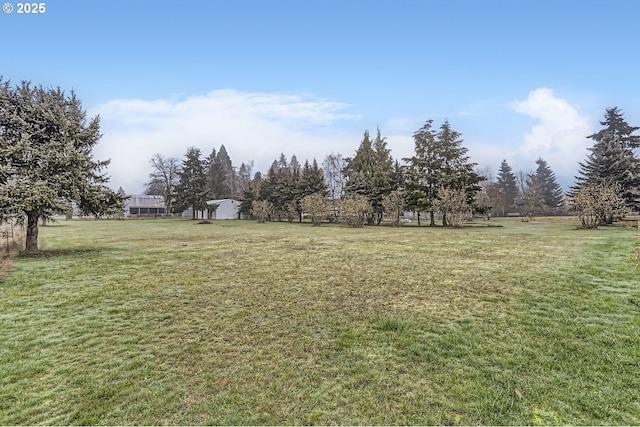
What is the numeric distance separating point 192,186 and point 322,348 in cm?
4326

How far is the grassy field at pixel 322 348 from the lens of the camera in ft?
9.60

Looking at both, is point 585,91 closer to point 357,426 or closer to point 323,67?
point 323,67

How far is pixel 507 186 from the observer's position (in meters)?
A: 61.2

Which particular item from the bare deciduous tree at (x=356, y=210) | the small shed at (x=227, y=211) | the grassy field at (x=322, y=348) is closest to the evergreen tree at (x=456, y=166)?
the bare deciduous tree at (x=356, y=210)

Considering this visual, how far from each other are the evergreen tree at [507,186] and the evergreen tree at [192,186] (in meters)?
53.5

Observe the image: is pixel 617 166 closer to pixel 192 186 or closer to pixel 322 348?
pixel 322 348

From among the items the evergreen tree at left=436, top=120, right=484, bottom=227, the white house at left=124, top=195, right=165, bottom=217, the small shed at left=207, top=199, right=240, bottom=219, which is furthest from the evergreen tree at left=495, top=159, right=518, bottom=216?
the white house at left=124, top=195, right=165, bottom=217

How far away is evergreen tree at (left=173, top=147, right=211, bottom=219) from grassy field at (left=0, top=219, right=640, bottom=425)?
34.0 m

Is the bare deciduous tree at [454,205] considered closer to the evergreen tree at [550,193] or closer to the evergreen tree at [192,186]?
the evergreen tree at [192,186]

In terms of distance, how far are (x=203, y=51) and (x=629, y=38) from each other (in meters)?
17.5

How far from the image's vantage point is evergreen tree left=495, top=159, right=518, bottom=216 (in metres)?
57.1

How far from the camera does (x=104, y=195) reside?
12.5 meters

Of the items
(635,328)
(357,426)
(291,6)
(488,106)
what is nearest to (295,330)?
(357,426)

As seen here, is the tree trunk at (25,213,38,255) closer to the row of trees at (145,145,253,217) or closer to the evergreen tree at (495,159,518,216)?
the row of trees at (145,145,253,217)
